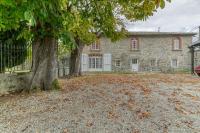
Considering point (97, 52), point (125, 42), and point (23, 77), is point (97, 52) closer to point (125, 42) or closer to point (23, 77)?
point (125, 42)

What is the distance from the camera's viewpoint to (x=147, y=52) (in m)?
52.4

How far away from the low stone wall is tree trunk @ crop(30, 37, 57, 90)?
1.23ft

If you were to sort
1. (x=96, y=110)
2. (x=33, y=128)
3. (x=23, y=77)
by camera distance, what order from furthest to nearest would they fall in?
1. (x=23, y=77)
2. (x=96, y=110)
3. (x=33, y=128)

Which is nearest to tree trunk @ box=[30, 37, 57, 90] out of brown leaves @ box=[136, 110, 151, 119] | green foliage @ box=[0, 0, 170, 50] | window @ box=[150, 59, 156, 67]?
green foliage @ box=[0, 0, 170, 50]

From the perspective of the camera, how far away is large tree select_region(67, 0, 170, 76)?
10.7 meters

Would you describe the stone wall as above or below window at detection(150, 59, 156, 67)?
above

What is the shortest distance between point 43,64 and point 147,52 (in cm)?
4004

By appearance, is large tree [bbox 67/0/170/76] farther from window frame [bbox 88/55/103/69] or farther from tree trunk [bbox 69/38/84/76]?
window frame [bbox 88/55/103/69]

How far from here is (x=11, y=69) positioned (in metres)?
13.8

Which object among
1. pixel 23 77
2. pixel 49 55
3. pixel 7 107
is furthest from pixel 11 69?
pixel 7 107

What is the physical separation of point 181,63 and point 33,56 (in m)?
41.0

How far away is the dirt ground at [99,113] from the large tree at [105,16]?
2.67 m

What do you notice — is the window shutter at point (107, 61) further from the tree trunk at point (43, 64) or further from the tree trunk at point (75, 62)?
the tree trunk at point (43, 64)

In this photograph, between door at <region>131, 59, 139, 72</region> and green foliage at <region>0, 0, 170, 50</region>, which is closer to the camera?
green foliage at <region>0, 0, 170, 50</region>
